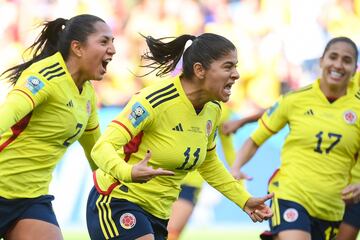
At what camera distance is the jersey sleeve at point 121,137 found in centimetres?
523

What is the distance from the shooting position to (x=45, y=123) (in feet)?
19.4

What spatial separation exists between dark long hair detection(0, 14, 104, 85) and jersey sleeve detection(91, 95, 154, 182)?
785 millimetres

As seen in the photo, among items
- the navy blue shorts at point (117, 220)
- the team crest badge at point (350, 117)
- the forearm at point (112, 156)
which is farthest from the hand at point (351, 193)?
the forearm at point (112, 156)

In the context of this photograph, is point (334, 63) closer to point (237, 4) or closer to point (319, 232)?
point (319, 232)

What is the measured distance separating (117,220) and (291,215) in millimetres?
1689

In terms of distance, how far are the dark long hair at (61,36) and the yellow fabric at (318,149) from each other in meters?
1.75

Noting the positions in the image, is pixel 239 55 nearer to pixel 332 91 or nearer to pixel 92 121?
pixel 332 91

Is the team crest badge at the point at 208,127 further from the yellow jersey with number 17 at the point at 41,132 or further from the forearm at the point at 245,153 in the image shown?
the forearm at the point at 245,153

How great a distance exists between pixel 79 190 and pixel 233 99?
7.40ft

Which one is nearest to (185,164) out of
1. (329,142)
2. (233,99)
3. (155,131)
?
(155,131)

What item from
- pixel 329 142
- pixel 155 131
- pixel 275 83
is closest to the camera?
pixel 155 131

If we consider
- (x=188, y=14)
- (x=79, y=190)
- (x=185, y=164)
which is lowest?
(x=79, y=190)

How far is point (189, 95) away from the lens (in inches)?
228

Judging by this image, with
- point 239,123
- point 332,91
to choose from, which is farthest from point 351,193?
point 239,123
